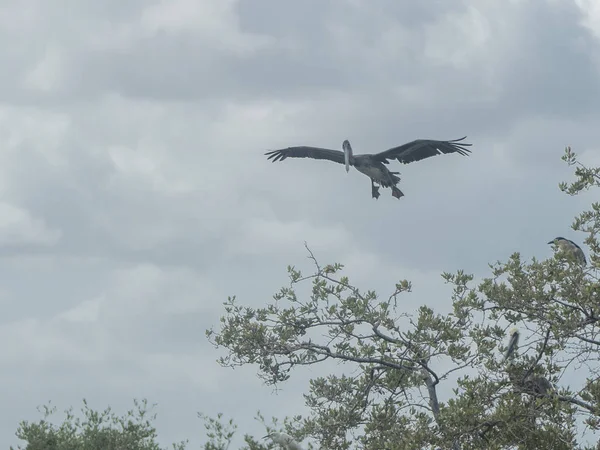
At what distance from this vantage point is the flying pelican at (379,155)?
819 inches

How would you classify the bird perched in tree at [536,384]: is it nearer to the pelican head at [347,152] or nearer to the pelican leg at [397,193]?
the pelican leg at [397,193]

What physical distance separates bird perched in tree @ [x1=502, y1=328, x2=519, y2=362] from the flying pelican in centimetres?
771

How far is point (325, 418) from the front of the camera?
12.2 m

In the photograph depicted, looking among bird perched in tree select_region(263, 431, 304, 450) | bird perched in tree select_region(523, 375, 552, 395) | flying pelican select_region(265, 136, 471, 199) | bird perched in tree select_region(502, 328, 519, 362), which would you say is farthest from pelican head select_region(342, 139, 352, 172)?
bird perched in tree select_region(523, 375, 552, 395)

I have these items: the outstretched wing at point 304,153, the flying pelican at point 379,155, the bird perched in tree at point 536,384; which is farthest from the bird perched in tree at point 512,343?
the outstretched wing at point 304,153

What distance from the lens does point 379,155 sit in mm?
21781

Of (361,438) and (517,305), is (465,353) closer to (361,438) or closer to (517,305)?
(517,305)

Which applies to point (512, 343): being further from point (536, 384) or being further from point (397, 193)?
point (397, 193)

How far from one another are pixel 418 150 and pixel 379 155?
3.41 ft

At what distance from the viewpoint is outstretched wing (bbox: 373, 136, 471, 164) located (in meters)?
20.5

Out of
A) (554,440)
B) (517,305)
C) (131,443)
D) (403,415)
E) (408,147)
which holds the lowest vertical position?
(554,440)

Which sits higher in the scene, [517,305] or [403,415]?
[517,305]

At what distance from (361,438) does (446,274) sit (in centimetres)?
238

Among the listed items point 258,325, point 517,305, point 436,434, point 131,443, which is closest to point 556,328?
point 517,305
